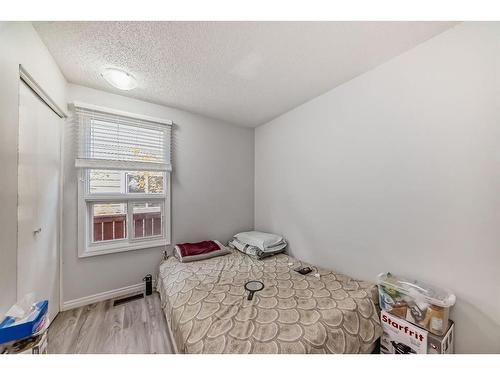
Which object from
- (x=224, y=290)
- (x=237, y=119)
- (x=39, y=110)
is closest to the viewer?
→ (x=39, y=110)

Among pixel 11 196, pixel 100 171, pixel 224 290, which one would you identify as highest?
pixel 100 171

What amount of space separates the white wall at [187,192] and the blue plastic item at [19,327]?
110 cm

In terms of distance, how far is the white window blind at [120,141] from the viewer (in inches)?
76.5

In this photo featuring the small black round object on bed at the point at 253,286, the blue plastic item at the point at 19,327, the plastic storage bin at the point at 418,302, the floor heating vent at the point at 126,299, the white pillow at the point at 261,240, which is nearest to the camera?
the blue plastic item at the point at 19,327

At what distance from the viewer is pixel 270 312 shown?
1294mm

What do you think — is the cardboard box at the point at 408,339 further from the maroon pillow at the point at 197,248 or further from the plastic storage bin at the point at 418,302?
the maroon pillow at the point at 197,248

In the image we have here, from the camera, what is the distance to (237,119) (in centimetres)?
278

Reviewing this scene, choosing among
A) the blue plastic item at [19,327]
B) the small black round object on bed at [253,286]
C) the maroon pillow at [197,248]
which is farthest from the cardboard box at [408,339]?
the blue plastic item at [19,327]

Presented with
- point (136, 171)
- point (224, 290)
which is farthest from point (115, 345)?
point (136, 171)

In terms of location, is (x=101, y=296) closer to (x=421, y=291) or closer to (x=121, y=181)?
(x=121, y=181)

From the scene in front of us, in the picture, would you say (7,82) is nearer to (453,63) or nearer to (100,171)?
(100,171)

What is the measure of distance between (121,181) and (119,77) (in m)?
1.08

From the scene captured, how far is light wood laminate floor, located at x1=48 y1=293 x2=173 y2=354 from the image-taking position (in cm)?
144
